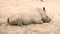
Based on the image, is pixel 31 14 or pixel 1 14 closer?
pixel 31 14

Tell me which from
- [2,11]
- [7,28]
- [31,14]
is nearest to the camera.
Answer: [7,28]

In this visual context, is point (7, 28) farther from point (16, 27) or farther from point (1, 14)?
point (1, 14)

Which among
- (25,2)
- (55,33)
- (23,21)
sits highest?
(25,2)

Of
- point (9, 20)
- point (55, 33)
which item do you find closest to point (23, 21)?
point (9, 20)

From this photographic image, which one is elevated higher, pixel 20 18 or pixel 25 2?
pixel 25 2

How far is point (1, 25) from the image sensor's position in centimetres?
204

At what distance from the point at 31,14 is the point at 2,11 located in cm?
71

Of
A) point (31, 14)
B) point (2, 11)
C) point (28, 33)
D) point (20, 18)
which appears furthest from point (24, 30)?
point (2, 11)

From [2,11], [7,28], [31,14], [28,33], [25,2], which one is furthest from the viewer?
[25,2]

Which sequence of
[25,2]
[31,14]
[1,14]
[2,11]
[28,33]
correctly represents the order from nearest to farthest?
[28,33] → [31,14] → [1,14] → [2,11] → [25,2]

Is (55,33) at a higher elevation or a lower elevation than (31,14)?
lower

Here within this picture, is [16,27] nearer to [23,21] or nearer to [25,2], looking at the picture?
[23,21]

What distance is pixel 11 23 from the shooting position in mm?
2064

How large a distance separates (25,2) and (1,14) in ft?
3.45
